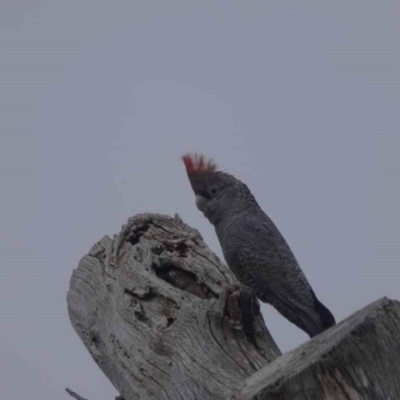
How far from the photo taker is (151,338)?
16.2 ft

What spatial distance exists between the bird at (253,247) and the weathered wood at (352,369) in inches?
175

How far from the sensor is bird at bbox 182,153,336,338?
308 inches

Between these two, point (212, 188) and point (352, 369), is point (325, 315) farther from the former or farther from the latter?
point (352, 369)

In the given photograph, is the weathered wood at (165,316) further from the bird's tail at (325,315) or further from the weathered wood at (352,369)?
the bird's tail at (325,315)

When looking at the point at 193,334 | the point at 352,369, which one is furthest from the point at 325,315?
the point at 352,369

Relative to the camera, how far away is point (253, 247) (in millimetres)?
8133

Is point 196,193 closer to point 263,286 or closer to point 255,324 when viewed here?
point 263,286

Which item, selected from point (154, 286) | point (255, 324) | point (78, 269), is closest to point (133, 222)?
point (78, 269)

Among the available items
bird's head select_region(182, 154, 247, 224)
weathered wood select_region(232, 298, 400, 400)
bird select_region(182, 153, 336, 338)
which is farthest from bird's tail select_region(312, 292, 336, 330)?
weathered wood select_region(232, 298, 400, 400)

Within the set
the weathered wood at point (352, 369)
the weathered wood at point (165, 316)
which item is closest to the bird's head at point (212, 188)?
the weathered wood at point (165, 316)

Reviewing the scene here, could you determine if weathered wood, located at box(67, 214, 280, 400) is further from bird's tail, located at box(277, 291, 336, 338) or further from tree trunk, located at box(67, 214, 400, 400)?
bird's tail, located at box(277, 291, 336, 338)

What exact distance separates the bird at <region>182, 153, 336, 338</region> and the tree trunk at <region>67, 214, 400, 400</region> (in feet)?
5.55

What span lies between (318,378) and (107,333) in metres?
2.54

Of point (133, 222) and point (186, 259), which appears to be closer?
point (186, 259)
